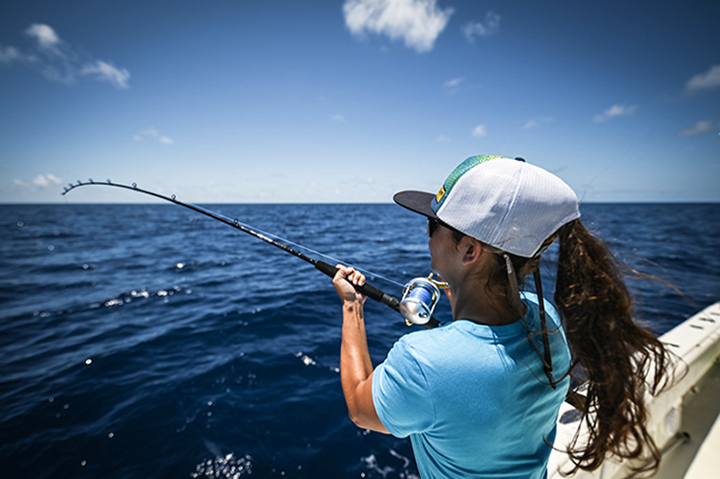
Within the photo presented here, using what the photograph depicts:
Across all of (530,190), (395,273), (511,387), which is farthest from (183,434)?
(395,273)

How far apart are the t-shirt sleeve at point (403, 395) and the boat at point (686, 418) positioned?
1.73m

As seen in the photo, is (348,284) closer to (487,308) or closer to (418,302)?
(418,302)

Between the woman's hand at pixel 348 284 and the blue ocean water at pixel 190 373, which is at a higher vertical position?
the woman's hand at pixel 348 284

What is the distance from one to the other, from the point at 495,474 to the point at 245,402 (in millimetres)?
3741

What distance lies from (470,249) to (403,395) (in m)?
0.54

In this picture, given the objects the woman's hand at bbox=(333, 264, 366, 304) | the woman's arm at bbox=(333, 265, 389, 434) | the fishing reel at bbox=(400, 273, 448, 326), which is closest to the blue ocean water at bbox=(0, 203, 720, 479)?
the fishing reel at bbox=(400, 273, 448, 326)

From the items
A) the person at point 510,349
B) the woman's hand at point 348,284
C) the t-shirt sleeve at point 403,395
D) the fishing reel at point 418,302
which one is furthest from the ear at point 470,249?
the woman's hand at point 348,284

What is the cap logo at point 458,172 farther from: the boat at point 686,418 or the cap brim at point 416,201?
the boat at point 686,418

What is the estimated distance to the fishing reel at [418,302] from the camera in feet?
5.33

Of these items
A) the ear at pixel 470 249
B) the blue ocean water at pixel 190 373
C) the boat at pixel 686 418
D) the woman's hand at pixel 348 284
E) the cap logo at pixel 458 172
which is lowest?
the blue ocean water at pixel 190 373

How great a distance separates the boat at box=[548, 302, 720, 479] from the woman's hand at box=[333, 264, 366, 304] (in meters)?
1.72

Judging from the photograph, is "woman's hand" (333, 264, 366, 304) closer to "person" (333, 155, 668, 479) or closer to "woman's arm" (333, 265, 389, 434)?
"woman's arm" (333, 265, 389, 434)

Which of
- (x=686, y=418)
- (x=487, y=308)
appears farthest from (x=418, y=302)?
(x=686, y=418)

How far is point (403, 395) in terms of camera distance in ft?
3.08
